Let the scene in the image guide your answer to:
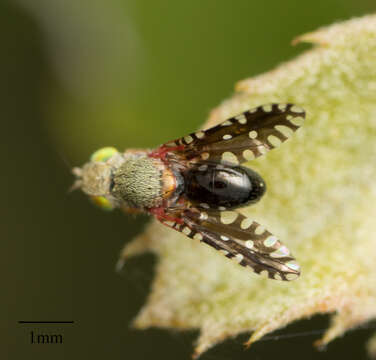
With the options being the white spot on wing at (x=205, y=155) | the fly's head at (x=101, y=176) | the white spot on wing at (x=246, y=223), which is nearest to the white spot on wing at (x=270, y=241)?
the white spot on wing at (x=246, y=223)

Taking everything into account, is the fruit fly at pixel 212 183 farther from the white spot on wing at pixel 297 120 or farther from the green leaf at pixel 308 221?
the green leaf at pixel 308 221

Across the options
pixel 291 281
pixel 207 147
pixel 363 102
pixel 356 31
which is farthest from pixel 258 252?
pixel 356 31

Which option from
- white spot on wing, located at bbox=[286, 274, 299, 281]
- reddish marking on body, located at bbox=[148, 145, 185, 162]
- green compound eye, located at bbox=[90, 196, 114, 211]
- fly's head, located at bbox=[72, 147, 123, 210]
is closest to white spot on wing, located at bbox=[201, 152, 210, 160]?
reddish marking on body, located at bbox=[148, 145, 185, 162]

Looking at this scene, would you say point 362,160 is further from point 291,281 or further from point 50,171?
point 50,171

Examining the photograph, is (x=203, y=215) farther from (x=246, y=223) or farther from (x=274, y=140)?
(x=274, y=140)

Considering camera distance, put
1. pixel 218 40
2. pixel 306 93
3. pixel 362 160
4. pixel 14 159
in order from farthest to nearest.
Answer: pixel 14 159
pixel 218 40
pixel 362 160
pixel 306 93
